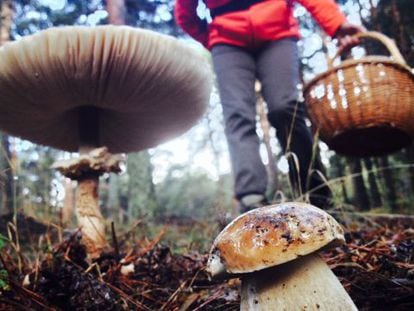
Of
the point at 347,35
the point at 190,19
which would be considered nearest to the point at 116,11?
the point at 190,19

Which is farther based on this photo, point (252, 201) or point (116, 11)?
point (116, 11)

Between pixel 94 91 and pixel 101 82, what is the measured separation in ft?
0.45

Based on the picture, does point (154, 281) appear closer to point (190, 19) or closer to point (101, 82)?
point (101, 82)

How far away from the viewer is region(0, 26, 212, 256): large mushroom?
197 centimetres

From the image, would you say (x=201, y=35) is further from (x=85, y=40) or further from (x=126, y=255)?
(x=126, y=255)

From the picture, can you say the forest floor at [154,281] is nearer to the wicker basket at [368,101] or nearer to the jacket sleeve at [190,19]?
the wicker basket at [368,101]

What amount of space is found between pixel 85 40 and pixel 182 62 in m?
0.54

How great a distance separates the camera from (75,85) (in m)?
2.25

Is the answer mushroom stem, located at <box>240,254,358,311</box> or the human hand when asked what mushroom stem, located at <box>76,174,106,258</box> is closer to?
mushroom stem, located at <box>240,254,358,311</box>

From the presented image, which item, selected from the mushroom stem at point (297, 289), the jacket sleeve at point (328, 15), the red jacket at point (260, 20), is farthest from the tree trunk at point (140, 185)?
the mushroom stem at point (297, 289)

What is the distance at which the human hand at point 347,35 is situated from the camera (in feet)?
9.53

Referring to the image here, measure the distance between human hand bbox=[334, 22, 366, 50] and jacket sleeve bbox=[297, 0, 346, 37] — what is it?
39 mm

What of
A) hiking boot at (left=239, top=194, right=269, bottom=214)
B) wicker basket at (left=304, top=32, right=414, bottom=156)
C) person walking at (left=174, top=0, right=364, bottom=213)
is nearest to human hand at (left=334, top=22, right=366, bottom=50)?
person walking at (left=174, top=0, right=364, bottom=213)

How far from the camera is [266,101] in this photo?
10.4 ft
